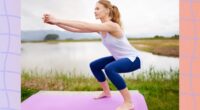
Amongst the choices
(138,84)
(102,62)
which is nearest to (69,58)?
(102,62)

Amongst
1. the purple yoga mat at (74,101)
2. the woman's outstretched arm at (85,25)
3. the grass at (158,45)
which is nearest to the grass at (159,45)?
the grass at (158,45)

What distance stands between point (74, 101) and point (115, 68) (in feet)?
1.28

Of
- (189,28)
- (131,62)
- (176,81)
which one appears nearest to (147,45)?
(176,81)

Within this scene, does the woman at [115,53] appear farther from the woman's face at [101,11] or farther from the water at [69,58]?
the water at [69,58]

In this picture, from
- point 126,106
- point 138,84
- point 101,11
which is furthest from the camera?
point 138,84

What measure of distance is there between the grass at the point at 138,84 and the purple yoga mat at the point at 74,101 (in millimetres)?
94

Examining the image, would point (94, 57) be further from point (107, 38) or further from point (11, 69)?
point (11, 69)

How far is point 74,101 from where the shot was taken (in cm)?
249

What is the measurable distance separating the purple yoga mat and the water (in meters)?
0.21

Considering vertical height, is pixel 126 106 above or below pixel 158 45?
below

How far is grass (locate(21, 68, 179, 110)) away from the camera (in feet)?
8.68

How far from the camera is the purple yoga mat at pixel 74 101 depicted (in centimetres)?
234

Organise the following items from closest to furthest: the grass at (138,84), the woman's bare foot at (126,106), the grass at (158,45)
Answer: the woman's bare foot at (126,106) → the grass at (138,84) → the grass at (158,45)

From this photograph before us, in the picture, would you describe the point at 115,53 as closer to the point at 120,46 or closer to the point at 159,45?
the point at 120,46
